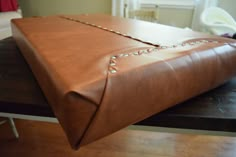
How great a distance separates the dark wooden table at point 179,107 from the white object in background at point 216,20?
53.7 inches

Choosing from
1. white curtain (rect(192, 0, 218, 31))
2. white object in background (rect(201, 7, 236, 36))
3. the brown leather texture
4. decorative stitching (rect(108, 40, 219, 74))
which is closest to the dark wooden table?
the brown leather texture

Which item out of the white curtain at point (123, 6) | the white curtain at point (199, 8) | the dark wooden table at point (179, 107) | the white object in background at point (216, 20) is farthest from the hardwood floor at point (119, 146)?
the white curtain at point (123, 6)

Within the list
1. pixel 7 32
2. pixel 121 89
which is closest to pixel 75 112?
pixel 121 89

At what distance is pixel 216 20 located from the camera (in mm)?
2129

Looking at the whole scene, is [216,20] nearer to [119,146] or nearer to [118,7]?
[118,7]

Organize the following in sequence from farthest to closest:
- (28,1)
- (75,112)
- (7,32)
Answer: (28,1) → (7,32) → (75,112)

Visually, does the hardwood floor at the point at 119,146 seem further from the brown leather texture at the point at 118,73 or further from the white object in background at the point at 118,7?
the white object in background at the point at 118,7

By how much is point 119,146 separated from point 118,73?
→ 3.07 feet

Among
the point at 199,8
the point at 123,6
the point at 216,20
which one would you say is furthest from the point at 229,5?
the point at 123,6

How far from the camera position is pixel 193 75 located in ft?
1.72

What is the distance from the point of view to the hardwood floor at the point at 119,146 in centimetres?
124

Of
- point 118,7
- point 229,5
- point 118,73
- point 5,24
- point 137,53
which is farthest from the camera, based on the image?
point 118,7

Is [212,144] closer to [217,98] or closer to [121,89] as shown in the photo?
[217,98]

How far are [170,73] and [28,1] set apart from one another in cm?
270
